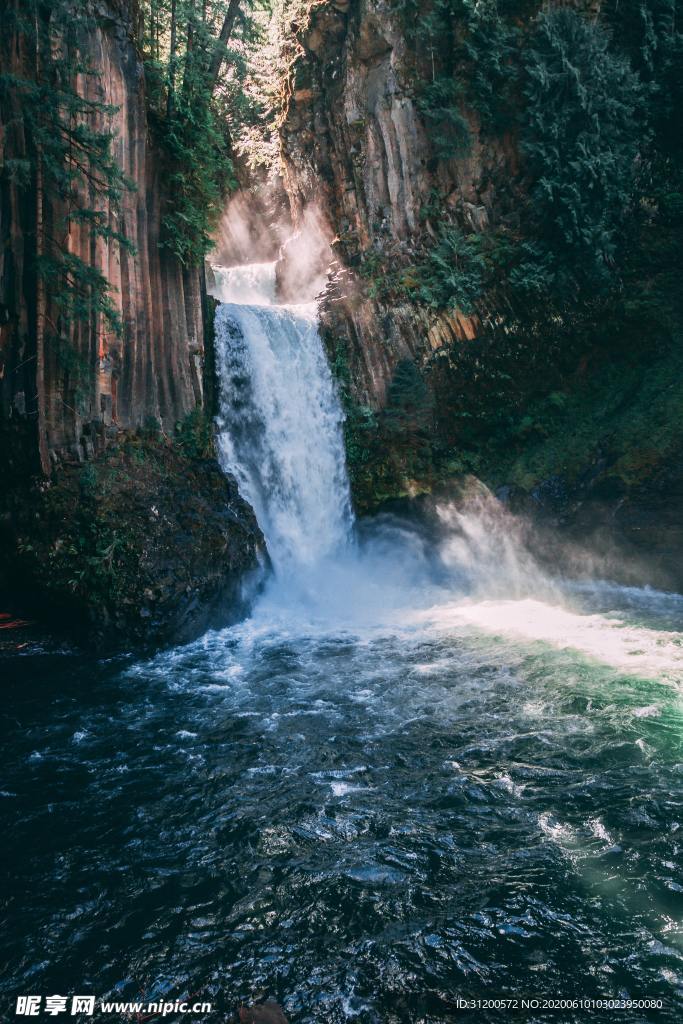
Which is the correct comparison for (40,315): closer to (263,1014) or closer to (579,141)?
(263,1014)

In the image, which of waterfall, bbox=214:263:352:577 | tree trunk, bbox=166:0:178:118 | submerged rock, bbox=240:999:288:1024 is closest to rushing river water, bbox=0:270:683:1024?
submerged rock, bbox=240:999:288:1024

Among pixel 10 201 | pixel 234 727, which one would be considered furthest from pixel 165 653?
pixel 10 201

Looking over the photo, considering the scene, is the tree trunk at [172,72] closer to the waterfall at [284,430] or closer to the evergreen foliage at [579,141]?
the waterfall at [284,430]

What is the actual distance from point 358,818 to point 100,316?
32.6 ft

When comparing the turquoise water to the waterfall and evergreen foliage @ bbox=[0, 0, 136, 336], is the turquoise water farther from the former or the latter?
evergreen foliage @ bbox=[0, 0, 136, 336]

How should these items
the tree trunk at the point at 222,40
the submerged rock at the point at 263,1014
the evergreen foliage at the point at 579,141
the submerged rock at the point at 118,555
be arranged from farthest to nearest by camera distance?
the evergreen foliage at the point at 579,141
the tree trunk at the point at 222,40
the submerged rock at the point at 118,555
the submerged rock at the point at 263,1014

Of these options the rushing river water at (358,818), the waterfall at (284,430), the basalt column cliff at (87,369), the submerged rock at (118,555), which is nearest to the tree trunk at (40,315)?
the basalt column cliff at (87,369)

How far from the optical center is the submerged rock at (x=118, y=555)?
420 inches

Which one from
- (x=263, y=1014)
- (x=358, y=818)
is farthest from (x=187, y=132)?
(x=263, y=1014)

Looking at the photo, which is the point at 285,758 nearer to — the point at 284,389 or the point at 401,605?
the point at 401,605

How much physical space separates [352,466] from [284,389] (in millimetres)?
2704

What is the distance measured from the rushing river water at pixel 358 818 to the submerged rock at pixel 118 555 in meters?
0.59

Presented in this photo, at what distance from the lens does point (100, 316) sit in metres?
11.8

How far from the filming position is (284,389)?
1647cm
